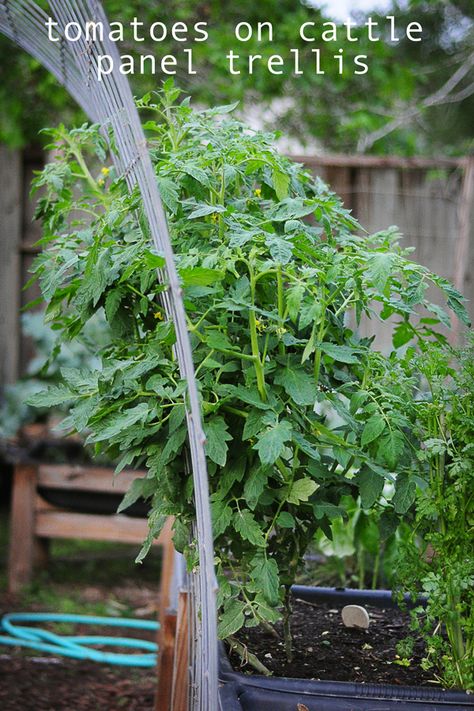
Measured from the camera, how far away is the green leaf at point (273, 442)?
1.21 m

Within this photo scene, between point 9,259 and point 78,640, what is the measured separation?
241 cm

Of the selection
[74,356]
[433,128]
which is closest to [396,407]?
[74,356]

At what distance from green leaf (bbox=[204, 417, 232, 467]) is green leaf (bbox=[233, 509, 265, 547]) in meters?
0.13

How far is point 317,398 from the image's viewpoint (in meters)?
1.42

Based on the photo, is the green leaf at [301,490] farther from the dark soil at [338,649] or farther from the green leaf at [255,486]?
the dark soil at [338,649]

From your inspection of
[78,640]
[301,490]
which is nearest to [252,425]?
[301,490]

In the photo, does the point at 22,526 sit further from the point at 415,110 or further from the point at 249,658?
the point at 415,110

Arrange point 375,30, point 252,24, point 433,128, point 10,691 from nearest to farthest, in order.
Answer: point 10,691 < point 252,24 < point 375,30 < point 433,128

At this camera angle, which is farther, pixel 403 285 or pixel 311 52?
pixel 311 52

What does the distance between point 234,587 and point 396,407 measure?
42 cm

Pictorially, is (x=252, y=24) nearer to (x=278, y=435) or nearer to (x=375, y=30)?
(x=375, y=30)

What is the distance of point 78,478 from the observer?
152 inches

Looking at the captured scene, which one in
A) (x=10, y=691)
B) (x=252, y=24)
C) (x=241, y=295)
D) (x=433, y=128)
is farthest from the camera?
(x=433, y=128)

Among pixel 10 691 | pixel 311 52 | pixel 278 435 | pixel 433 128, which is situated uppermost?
pixel 433 128
